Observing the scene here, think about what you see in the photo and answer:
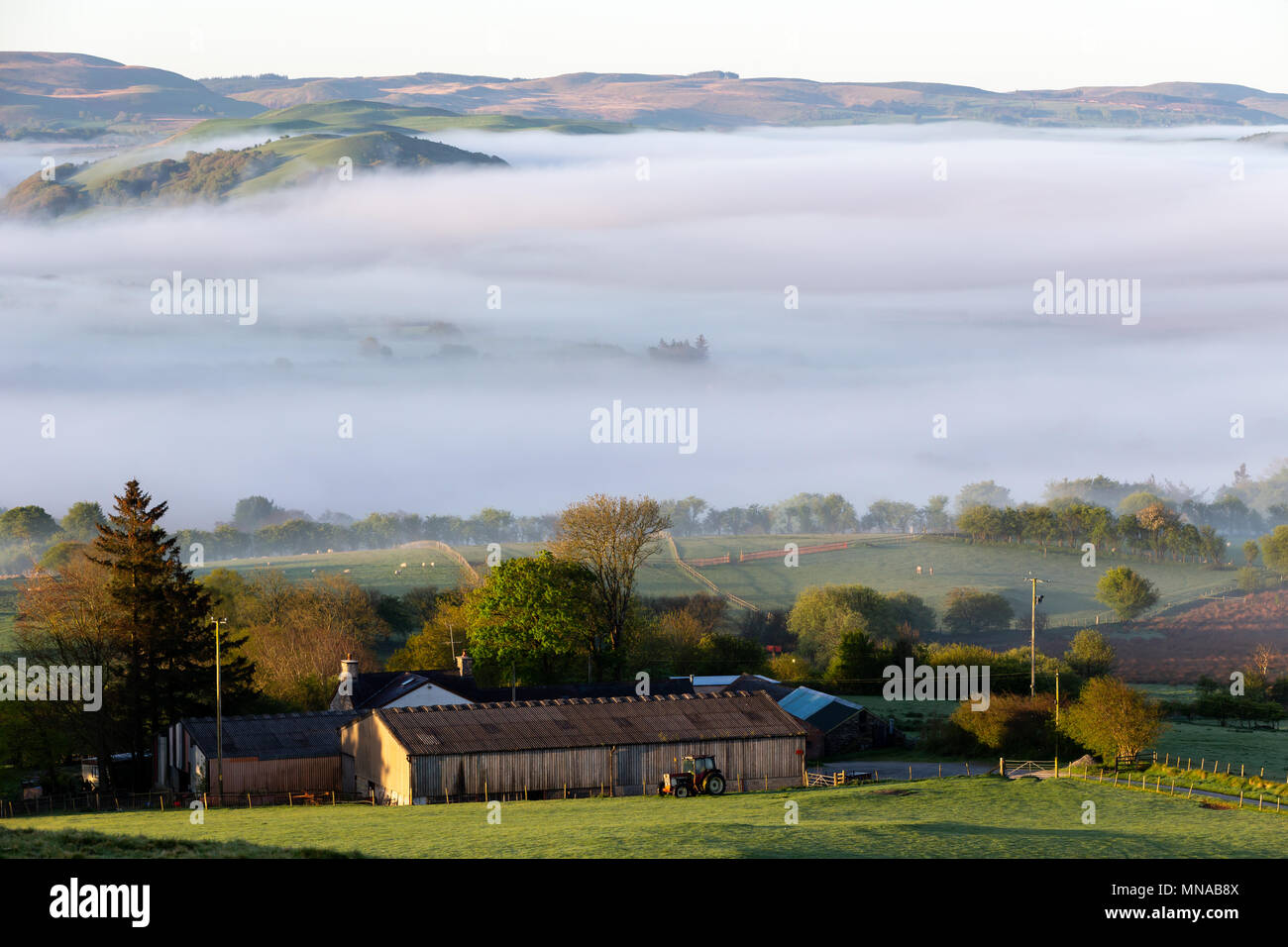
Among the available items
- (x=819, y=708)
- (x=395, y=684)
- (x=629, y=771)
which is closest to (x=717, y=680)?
(x=819, y=708)

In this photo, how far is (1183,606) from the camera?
198 meters

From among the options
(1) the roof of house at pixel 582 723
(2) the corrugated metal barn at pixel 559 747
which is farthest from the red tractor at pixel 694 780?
(1) the roof of house at pixel 582 723

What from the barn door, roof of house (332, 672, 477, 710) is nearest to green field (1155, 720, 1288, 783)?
the barn door

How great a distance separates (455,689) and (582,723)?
16.6 meters

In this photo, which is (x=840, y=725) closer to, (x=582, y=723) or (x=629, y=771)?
(x=629, y=771)

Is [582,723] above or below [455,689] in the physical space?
above

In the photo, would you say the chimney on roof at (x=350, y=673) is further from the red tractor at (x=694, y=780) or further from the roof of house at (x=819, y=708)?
the red tractor at (x=694, y=780)

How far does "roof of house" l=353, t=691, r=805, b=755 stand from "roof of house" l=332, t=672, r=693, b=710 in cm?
1062

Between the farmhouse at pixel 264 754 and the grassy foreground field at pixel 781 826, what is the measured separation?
636 centimetres

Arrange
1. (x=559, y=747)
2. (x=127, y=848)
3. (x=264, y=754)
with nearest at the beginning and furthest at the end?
(x=127, y=848)
(x=559, y=747)
(x=264, y=754)

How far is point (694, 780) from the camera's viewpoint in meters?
60.8

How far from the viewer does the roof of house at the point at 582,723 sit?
62.0m

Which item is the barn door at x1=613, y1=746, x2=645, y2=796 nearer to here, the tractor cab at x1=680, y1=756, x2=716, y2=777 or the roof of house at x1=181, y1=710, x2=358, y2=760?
the tractor cab at x1=680, y1=756, x2=716, y2=777

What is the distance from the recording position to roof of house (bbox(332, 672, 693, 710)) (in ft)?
260
